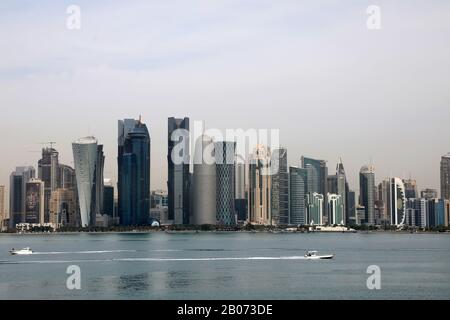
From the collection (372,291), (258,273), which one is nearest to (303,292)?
(372,291)

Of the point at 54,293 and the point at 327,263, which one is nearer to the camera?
the point at 54,293

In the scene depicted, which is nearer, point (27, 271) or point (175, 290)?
point (175, 290)
